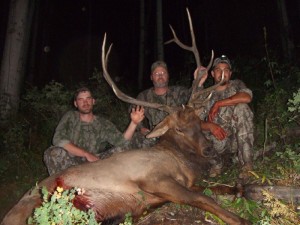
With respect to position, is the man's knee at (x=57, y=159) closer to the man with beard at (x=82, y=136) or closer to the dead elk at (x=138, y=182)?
the man with beard at (x=82, y=136)

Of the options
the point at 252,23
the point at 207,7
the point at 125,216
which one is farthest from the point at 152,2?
the point at 125,216

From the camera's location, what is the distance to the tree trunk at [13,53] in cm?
789

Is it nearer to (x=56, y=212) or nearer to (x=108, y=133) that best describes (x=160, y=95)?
(x=108, y=133)

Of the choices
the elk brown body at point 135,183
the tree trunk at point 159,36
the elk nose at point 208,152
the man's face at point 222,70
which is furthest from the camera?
the tree trunk at point 159,36

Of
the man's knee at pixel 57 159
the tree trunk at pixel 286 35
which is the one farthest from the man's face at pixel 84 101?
the tree trunk at pixel 286 35

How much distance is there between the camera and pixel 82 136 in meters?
5.68

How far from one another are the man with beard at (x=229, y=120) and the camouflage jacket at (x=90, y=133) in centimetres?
137

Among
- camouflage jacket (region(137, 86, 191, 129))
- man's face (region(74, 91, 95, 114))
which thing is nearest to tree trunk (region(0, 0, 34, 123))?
man's face (region(74, 91, 95, 114))

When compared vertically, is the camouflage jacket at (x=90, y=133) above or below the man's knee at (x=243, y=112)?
below

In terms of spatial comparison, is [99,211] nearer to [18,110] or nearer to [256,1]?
[18,110]

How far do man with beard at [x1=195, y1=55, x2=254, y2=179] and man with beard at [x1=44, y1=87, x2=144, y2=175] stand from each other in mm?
1085

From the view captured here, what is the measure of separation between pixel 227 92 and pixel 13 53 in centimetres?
491

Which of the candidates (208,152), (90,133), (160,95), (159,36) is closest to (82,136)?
(90,133)

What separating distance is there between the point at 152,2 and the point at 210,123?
1647 cm
